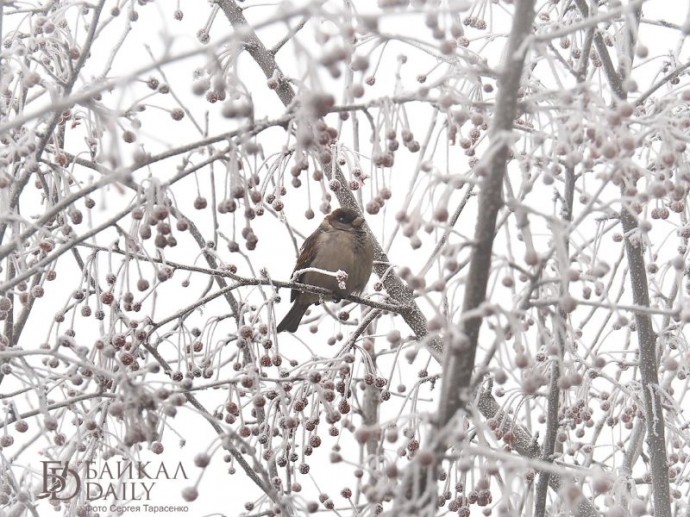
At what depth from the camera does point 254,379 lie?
151 inches

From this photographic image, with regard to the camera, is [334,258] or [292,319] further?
[292,319]

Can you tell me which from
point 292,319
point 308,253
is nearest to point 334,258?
point 308,253

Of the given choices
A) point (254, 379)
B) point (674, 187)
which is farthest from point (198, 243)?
point (674, 187)

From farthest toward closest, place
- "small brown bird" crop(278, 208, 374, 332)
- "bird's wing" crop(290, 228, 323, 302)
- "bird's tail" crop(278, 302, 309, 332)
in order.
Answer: "bird's tail" crop(278, 302, 309, 332)
"bird's wing" crop(290, 228, 323, 302)
"small brown bird" crop(278, 208, 374, 332)

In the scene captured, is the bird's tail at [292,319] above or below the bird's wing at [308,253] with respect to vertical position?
below

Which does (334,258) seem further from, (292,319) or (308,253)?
(292,319)

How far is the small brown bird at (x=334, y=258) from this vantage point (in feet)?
22.1

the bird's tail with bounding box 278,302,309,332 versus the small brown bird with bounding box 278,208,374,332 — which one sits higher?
the small brown bird with bounding box 278,208,374,332

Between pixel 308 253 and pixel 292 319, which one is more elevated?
pixel 308 253

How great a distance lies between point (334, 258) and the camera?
22.3ft

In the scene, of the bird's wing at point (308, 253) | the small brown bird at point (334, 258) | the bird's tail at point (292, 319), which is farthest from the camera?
the bird's tail at point (292, 319)

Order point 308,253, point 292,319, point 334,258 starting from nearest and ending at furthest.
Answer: point 334,258, point 308,253, point 292,319

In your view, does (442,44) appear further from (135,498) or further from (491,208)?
(135,498)

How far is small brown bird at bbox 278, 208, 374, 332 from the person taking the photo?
6727 mm
